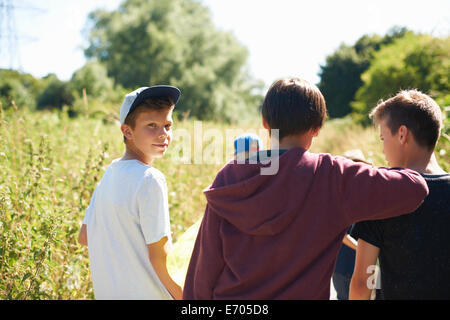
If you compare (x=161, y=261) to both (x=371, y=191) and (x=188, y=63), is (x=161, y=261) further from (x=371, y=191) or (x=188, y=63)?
(x=188, y=63)

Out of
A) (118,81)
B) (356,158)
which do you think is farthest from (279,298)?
(118,81)

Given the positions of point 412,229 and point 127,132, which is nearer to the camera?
point 412,229

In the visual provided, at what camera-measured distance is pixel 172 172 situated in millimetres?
4547

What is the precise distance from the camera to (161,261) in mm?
1701

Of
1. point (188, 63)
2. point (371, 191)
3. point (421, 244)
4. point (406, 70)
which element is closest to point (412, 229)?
point (421, 244)

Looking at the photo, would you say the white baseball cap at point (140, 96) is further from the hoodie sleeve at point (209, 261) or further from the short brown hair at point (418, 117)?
the short brown hair at point (418, 117)

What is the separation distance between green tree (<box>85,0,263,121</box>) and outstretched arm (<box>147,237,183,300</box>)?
25.5 metres

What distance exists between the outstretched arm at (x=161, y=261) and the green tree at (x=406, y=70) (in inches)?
399

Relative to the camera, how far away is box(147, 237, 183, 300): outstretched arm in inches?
66.2

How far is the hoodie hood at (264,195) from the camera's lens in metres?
1.41

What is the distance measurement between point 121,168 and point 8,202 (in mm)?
1322

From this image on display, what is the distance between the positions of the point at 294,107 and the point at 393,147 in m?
0.58

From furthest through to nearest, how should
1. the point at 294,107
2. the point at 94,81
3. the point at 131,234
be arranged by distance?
the point at 94,81 → the point at 131,234 → the point at 294,107

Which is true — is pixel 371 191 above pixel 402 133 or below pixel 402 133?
below
